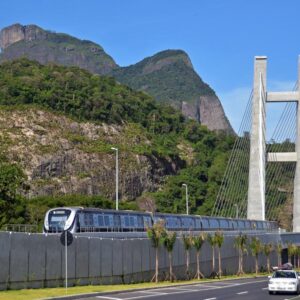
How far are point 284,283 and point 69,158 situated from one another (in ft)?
315

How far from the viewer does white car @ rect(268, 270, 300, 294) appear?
128ft

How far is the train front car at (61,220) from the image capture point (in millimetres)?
50125

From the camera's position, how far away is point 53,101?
15200 centimetres

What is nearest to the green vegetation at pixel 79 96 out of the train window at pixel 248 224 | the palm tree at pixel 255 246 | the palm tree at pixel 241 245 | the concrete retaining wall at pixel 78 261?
the train window at pixel 248 224

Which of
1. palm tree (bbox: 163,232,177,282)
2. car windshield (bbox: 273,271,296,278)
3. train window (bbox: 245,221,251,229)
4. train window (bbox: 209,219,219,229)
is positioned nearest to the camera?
car windshield (bbox: 273,271,296,278)

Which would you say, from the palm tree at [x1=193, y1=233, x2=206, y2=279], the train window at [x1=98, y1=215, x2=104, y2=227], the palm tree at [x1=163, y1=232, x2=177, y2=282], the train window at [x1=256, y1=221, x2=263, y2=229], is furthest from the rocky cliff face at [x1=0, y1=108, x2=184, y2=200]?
the palm tree at [x1=163, y1=232, x2=177, y2=282]

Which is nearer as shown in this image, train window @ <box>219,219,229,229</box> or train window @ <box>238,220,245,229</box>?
train window @ <box>219,219,229,229</box>

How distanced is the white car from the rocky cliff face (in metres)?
87.1

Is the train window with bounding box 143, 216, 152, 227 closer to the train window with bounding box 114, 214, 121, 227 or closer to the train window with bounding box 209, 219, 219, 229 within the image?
the train window with bounding box 114, 214, 121, 227

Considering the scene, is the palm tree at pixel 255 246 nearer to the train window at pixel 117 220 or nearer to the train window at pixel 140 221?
the train window at pixel 140 221

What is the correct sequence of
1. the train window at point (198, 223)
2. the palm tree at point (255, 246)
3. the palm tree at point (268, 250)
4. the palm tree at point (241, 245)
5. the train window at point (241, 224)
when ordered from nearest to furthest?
1. the train window at point (198, 223)
2. the palm tree at point (241, 245)
3. the palm tree at point (255, 246)
4. the train window at point (241, 224)
5. the palm tree at point (268, 250)

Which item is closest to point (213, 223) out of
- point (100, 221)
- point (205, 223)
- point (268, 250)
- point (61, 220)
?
point (205, 223)

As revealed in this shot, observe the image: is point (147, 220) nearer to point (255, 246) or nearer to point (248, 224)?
point (255, 246)

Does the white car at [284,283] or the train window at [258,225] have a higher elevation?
the train window at [258,225]
